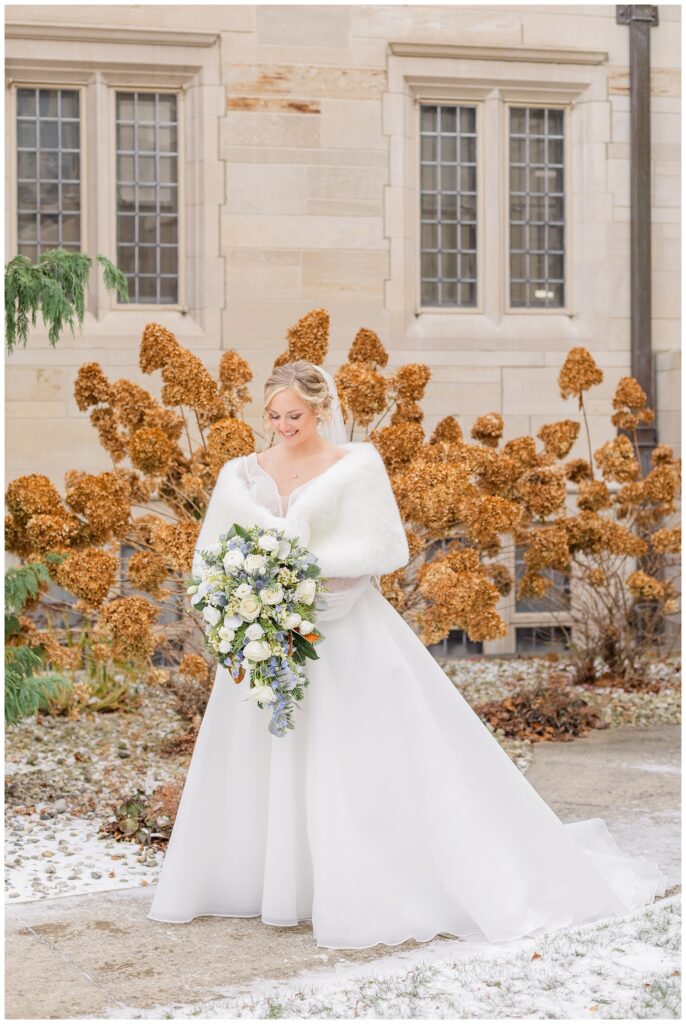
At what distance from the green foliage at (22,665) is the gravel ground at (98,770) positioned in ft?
1.97

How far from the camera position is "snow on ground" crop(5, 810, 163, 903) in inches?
206

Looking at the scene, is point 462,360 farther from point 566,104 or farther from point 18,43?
point 18,43

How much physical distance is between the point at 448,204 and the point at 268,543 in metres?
7.80

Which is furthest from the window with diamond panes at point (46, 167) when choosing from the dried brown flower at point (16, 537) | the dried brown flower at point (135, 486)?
the dried brown flower at point (16, 537)

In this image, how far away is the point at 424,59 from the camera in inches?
440

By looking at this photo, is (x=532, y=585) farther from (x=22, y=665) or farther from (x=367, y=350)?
(x=22, y=665)

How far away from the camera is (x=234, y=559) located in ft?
14.6

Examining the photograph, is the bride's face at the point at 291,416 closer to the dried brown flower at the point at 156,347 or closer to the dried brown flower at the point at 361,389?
the dried brown flower at the point at 361,389

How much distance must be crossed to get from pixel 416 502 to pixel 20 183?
585cm

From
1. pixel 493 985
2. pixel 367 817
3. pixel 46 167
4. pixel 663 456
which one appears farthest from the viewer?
pixel 46 167

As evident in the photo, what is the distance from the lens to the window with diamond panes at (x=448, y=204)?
11523 millimetres

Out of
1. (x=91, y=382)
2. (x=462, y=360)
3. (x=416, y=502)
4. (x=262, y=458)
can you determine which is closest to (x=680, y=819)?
(x=416, y=502)

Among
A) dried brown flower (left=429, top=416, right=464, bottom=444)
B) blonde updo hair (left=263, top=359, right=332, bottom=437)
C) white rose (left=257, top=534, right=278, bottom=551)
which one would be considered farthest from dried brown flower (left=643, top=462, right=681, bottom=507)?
white rose (left=257, top=534, right=278, bottom=551)

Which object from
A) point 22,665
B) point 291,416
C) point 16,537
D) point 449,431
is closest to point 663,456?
point 449,431
